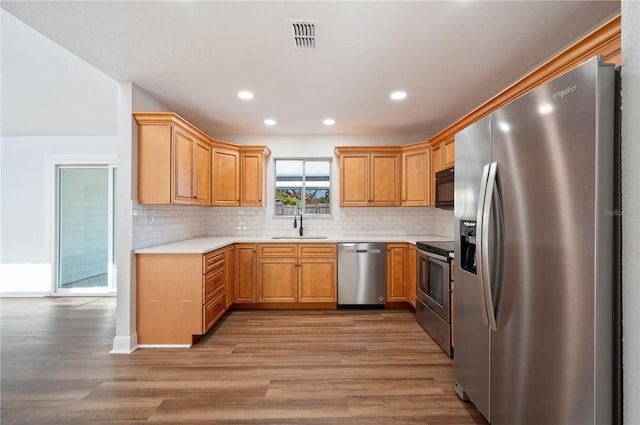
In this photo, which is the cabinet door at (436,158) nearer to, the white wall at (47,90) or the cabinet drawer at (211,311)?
the cabinet drawer at (211,311)

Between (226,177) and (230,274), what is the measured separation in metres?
1.42

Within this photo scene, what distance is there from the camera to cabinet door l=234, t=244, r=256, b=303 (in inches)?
156

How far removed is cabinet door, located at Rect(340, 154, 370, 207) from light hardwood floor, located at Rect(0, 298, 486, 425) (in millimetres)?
1778

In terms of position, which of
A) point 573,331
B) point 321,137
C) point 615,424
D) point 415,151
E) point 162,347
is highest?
point 321,137

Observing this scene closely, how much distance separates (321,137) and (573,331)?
4.11m

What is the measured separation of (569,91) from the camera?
1081mm

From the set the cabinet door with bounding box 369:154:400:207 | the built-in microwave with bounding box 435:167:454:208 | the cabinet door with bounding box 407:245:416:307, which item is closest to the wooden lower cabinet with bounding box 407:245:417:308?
the cabinet door with bounding box 407:245:416:307

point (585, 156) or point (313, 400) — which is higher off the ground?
point (585, 156)

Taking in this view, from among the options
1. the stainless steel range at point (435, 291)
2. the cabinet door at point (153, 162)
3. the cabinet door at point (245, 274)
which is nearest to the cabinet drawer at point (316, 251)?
the cabinet door at point (245, 274)

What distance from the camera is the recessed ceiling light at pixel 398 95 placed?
120 inches

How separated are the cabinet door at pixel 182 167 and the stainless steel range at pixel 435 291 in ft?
9.20

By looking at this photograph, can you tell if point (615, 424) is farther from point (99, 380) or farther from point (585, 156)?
point (99, 380)

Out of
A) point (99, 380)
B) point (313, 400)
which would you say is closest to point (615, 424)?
point (313, 400)

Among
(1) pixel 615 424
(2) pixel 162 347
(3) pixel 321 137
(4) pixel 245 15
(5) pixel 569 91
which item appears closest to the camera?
(1) pixel 615 424
